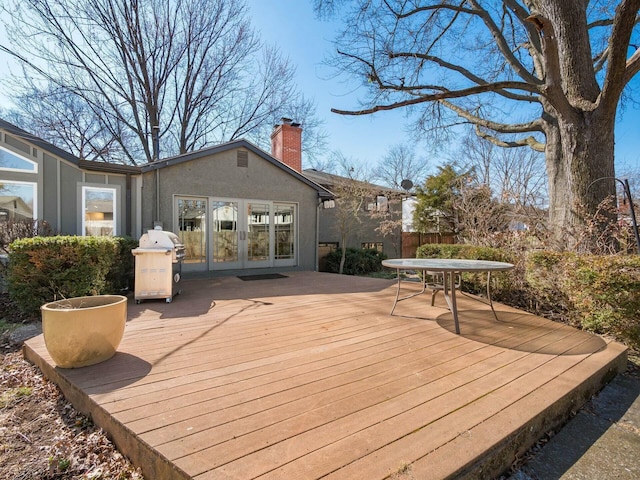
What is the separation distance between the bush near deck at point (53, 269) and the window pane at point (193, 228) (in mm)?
2782

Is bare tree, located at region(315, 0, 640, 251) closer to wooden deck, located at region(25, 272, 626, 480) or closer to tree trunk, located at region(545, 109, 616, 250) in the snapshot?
tree trunk, located at region(545, 109, 616, 250)

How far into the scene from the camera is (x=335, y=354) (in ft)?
9.26

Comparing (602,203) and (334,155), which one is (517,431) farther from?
(334,155)

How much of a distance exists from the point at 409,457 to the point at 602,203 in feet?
17.1

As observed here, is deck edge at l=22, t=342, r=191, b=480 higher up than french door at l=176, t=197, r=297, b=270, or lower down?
lower down

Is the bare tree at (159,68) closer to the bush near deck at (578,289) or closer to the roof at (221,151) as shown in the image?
the roof at (221,151)

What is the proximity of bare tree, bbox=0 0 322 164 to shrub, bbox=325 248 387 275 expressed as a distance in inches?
327

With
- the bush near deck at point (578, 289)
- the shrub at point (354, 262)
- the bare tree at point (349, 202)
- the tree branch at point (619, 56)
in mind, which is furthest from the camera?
the shrub at point (354, 262)

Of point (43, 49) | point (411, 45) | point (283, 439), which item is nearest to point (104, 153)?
point (43, 49)

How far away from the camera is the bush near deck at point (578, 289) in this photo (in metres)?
3.21

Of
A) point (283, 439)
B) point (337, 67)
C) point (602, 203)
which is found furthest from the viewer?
point (337, 67)

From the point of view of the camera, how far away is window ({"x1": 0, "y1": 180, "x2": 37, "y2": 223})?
5.88 metres

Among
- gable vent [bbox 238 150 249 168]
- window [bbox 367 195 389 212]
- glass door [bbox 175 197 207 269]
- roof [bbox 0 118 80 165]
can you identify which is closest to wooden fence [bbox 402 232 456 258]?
window [bbox 367 195 389 212]

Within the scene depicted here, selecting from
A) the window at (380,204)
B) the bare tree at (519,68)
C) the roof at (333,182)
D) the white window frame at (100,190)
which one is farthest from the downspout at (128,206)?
the window at (380,204)
